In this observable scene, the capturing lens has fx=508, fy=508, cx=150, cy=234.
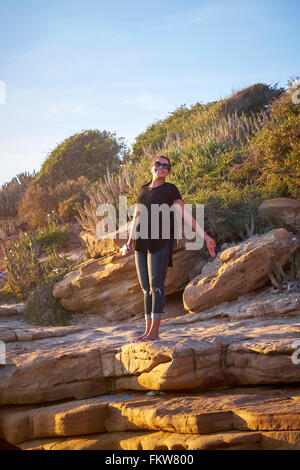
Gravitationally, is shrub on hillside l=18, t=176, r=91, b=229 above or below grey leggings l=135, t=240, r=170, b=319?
above

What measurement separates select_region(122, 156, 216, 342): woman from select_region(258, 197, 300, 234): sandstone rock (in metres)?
3.24

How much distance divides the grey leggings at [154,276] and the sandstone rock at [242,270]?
195 centimetres

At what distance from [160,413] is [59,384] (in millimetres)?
1561

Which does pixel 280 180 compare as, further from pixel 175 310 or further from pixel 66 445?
pixel 66 445

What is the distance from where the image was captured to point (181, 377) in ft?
16.5

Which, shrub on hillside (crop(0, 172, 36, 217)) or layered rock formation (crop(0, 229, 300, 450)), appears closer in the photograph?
layered rock formation (crop(0, 229, 300, 450))

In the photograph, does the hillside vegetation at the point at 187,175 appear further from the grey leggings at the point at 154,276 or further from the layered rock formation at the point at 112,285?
the grey leggings at the point at 154,276

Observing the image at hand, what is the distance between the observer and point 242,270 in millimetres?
7496

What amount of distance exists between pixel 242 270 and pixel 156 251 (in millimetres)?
2185

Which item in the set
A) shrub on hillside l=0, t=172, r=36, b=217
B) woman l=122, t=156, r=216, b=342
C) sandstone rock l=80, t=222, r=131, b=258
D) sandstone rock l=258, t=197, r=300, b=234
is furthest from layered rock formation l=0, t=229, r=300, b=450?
shrub on hillside l=0, t=172, r=36, b=217

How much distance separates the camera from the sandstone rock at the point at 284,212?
28.2 ft

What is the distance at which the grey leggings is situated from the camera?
570 cm

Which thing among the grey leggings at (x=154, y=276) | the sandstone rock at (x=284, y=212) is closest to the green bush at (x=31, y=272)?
the sandstone rock at (x=284, y=212)

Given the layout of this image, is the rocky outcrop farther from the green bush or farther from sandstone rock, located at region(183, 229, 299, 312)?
the green bush
